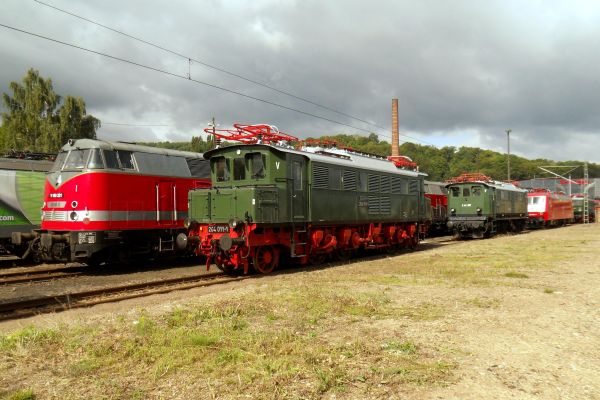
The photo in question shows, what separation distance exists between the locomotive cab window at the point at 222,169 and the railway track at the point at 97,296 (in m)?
2.89

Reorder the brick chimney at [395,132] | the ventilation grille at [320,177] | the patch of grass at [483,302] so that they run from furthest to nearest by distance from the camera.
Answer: the brick chimney at [395,132]
the ventilation grille at [320,177]
the patch of grass at [483,302]

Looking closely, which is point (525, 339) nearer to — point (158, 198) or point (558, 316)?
point (558, 316)

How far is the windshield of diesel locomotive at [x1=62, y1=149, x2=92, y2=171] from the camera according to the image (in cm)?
1331

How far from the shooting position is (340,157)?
50.9ft

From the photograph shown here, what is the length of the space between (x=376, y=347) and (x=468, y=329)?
1590 mm

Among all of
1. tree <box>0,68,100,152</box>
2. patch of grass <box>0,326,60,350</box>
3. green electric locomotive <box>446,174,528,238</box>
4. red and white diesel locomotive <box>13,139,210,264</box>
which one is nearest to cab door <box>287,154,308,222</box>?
red and white diesel locomotive <box>13,139,210,264</box>

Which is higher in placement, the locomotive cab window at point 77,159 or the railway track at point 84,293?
the locomotive cab window at point 77,159

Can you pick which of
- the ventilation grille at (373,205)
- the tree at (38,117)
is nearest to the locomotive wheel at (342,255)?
the ventilation grille at (373,205)

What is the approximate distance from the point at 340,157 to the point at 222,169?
395 cm

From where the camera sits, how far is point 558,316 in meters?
7.16

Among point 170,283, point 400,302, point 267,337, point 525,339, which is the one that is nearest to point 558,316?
point 525,339

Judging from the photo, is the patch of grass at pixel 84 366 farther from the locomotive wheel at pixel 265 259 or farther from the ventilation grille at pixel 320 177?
the ventilation grille at pixel 320 177

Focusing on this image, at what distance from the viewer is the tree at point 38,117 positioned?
43031 millimetres

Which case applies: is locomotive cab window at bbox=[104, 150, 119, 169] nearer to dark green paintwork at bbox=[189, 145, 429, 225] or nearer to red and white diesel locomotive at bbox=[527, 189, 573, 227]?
dark green paintwork at bbox=[189, 145, 429, 225]
